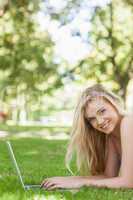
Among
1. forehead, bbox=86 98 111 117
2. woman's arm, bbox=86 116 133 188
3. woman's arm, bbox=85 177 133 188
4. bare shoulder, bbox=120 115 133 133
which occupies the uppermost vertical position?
forehead, bbox=86 98 111 117

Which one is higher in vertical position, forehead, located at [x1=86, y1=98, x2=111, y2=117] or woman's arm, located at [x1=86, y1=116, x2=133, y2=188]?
forehead, located at [x1=86, y1=98, x2=111, y2=117]

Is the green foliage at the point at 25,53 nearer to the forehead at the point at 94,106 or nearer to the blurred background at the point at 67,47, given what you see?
the blurred background at the point at 67,47

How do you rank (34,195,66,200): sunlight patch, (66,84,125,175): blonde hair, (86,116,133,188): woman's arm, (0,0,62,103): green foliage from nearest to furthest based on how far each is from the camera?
(34,195,66,200): sunlight patch, (86,116,133,188): woman's arm, (66,84,125,175): blonde hair, (0,0,62,103): green foliage

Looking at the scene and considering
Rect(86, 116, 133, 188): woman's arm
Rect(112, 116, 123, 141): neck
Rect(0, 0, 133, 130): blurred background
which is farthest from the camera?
Rect(0, 0, 133, 130): blurred background

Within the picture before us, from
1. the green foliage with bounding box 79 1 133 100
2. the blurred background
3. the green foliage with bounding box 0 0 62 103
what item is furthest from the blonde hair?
the green foliage with bounding box 79 1 133 100

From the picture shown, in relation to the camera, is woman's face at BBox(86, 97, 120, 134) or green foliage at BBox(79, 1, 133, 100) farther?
green foliage at BBox(79, 1, 133, 100)

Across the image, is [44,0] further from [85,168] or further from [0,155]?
[85,168]

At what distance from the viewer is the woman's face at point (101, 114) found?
18.1ft

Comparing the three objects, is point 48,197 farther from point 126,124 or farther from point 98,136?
point 98,136

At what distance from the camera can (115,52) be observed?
1366 inches

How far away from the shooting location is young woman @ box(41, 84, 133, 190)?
5.46 metres

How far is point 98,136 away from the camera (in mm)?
5918

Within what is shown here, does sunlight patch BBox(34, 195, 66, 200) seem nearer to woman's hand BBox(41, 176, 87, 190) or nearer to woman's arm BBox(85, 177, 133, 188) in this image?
woman's hand BBox(41, 176, 87, 190)

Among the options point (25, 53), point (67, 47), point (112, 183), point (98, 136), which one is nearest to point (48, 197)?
point (112, 183)
